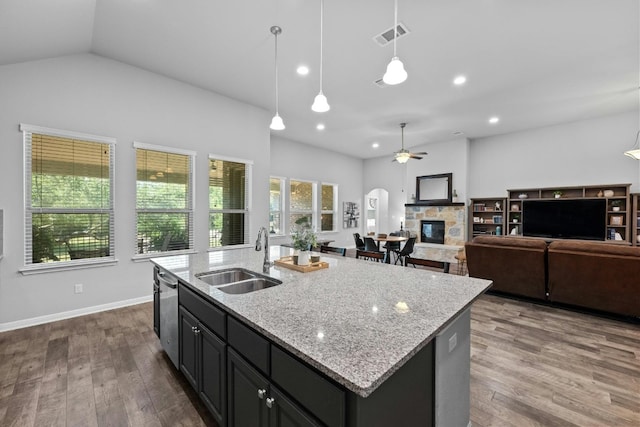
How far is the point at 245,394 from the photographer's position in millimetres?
1322

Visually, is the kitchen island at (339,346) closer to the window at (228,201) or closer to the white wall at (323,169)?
the window at (228,201)

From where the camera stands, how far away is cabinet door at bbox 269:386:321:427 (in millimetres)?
983

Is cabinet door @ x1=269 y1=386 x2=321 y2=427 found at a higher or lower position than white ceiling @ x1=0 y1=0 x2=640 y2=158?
lower

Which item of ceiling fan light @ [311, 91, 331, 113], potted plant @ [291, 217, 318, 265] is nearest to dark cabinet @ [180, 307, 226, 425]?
potted plant @ [291, 217, 318, 265]

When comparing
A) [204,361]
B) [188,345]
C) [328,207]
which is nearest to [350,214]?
[328,207]

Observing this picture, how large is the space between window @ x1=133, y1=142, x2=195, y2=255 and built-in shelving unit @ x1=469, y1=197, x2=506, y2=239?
7.20m

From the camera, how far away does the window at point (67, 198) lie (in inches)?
128

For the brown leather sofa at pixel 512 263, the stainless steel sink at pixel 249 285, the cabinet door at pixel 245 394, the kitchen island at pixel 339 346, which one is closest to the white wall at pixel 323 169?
the brown leather sofa at pixel 512 263

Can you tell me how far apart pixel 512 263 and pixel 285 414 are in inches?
162

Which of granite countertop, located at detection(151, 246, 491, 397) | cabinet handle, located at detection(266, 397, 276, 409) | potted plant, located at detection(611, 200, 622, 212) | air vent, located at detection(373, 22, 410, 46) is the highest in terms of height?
air vent, located at detection(373, 22, 410, 46)

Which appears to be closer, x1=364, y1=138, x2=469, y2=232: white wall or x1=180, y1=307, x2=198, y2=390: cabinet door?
x1=180, y1=307, x2=198, y2=390: cabinet door

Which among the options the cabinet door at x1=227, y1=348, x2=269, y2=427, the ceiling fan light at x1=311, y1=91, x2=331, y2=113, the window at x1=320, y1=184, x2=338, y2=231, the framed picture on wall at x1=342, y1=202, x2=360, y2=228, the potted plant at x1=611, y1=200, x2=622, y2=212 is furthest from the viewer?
the framed picture on wall at x1=342, y1=202, x2=360, y2=228

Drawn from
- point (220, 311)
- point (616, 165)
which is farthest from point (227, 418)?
point (616, 165)

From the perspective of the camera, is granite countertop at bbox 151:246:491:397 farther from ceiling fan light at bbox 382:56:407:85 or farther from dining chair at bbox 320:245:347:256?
ceiling fan light at bbox 382:56:407:85
